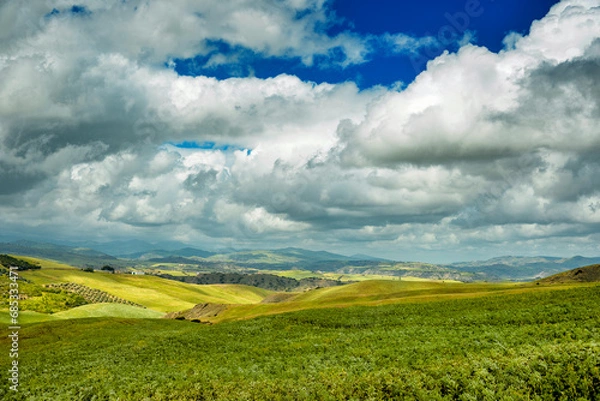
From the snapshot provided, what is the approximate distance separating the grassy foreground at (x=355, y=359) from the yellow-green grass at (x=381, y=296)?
33.1 meters

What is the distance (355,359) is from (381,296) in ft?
287

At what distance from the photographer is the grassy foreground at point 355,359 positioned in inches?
804

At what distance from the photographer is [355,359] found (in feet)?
103

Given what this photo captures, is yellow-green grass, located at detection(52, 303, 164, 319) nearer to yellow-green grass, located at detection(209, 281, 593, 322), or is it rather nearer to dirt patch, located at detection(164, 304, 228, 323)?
dirt patch, located at detection(164, 304, 228, 323)

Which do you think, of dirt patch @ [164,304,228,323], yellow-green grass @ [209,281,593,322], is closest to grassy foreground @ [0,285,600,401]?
yellow-green grass @ [209,281,593,322]

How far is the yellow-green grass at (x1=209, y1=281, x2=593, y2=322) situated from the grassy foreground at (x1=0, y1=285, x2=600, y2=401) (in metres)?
33.1

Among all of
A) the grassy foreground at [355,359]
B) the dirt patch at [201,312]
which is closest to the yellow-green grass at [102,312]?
the dirt patch at [201,312]

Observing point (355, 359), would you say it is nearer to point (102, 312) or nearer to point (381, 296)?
point (381, 296)

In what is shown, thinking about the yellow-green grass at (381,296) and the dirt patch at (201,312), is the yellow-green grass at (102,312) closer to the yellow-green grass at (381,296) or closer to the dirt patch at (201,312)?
the dirt patch at (201,312)

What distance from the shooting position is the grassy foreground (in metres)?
20.4

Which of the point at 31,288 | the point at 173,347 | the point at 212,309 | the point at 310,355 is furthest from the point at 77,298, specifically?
the point at 310,355

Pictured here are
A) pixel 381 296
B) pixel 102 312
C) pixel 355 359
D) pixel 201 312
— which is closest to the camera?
pixel 355 359

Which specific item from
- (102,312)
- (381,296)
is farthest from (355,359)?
(102,312)

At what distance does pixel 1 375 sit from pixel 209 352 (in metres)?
20.6
